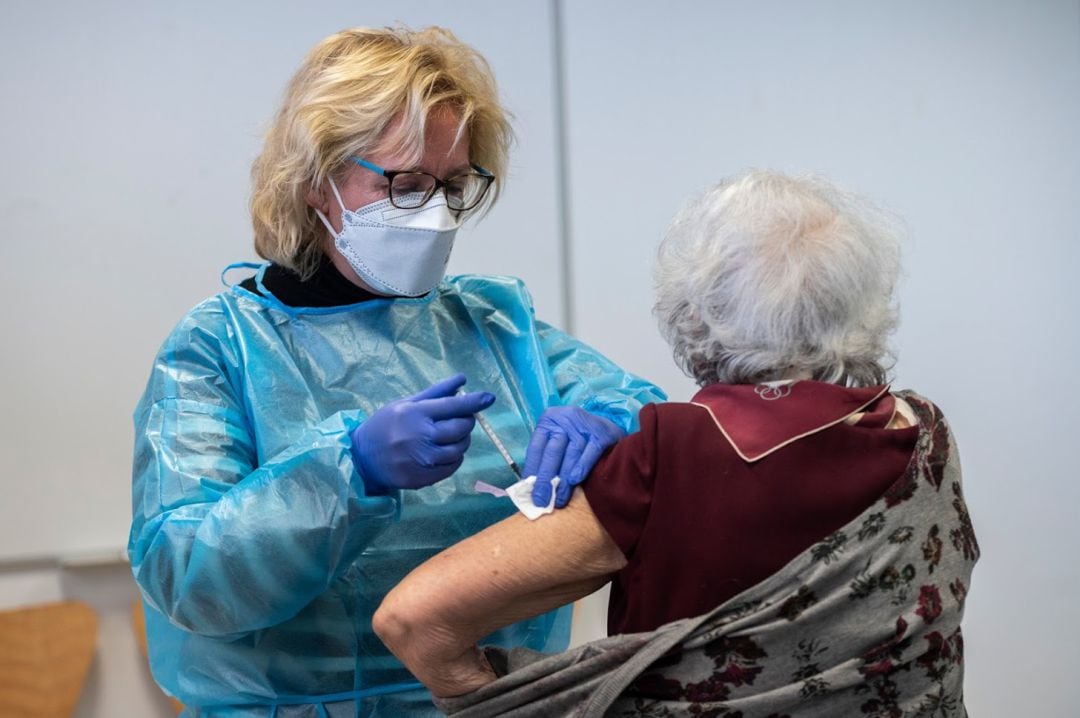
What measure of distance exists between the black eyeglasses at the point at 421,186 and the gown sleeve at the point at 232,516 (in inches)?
12.2

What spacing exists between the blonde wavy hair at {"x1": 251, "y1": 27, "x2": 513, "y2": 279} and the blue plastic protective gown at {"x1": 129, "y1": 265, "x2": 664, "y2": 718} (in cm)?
12

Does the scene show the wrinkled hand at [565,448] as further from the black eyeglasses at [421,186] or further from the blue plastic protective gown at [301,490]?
the black eyeglasses at [421,186]

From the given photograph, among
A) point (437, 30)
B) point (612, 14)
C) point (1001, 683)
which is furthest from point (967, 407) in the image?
point (437, 30)

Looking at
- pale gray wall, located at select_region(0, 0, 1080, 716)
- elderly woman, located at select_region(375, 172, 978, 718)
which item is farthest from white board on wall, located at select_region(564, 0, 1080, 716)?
elderly woman, located at select_region(375, 172, 978, 718)

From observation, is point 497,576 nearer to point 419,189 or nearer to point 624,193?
point 419,189

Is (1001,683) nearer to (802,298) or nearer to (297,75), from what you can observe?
(802,298)

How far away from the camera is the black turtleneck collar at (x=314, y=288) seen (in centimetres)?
146

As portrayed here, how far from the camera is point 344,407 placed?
1.43 metres

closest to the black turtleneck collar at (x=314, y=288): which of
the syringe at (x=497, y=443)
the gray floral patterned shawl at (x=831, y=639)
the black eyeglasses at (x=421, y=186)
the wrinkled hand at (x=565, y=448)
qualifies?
the black eyeglasses at (x=421, y=186)

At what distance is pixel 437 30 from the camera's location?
1.54 meters

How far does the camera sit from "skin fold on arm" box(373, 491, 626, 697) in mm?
1075

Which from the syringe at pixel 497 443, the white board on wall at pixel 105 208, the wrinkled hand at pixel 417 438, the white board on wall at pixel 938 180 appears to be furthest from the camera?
the white board on wall at pixel 938 180

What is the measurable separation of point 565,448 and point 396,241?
42 centimetres

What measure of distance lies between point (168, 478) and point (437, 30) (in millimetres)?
703
